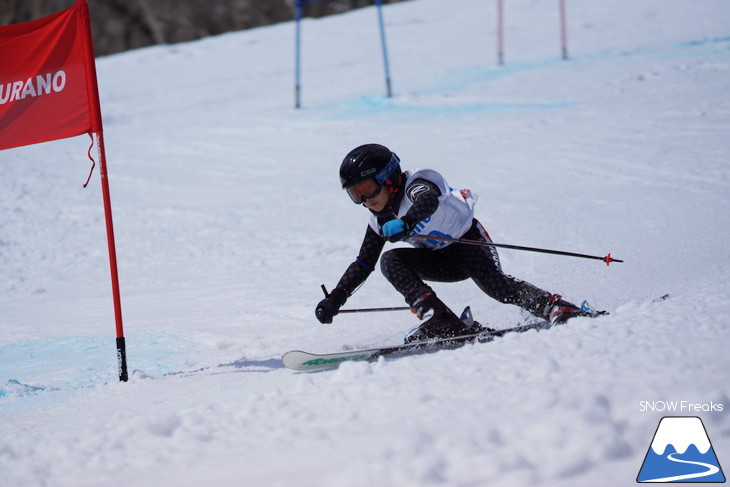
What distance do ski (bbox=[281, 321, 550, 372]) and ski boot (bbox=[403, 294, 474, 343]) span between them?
0.24ft

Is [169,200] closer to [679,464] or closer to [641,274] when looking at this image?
[641,274]

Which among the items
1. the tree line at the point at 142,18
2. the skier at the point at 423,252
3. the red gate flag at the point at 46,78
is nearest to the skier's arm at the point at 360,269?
the skier at the point at 423,252

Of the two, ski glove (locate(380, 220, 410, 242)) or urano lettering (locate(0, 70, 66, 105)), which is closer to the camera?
ski glove (locate(380, 220, 410, 242))

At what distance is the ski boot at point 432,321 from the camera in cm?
398

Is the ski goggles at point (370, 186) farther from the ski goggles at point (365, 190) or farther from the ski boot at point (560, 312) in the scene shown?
the ski boot at point (560, 312)

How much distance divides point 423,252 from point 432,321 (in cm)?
45

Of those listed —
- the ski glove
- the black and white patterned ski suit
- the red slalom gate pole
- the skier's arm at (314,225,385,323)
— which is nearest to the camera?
the ski glove

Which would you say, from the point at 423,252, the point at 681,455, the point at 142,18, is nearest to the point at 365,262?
the point at 423,252

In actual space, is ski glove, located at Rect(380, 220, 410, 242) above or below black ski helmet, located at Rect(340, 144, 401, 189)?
below

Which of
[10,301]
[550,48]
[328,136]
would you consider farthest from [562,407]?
[550,48]

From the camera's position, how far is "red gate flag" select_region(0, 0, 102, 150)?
3.95 m

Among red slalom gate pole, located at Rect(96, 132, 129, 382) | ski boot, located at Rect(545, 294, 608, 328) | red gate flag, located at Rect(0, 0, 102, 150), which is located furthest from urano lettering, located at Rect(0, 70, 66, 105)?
ski boot, located at Rect(545, 294, 608, 328)

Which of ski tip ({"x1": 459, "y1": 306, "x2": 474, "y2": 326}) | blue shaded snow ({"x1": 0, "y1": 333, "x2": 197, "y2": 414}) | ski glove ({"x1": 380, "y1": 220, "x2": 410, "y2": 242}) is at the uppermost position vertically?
ski glove ({"x1": 380, "y1": 220, "x2": 410, "y2": 242})

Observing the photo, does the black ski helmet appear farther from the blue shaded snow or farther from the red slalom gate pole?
the blue shaded snow
